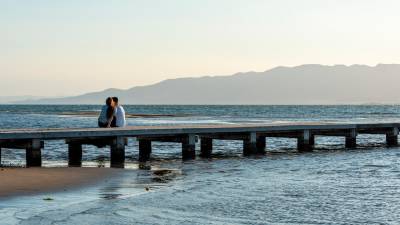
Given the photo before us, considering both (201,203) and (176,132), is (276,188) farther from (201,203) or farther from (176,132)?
(176,132)

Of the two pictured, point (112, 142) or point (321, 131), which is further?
point (321, 131)

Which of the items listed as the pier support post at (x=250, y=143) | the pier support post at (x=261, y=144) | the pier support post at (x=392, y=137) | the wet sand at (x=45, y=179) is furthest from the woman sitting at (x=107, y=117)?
the pier support post at (x=392, y=137)

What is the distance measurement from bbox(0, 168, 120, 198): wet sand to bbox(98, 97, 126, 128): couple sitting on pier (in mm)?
4707

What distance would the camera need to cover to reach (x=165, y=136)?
32188mm

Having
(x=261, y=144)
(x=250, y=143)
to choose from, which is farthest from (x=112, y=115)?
(x=261, y=144)

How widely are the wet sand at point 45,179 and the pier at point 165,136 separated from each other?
2.35 m

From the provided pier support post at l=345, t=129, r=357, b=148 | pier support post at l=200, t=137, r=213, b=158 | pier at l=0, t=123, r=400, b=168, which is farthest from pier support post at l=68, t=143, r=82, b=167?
pier support post at l=345, t=129, r=357, b=148

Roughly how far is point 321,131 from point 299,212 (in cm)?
2136

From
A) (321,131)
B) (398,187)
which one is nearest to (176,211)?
(398,187)

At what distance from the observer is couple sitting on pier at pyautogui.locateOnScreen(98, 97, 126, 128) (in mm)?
29747

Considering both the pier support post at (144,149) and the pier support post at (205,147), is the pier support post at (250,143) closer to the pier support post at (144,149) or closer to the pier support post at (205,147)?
the pier support post at (205,147)

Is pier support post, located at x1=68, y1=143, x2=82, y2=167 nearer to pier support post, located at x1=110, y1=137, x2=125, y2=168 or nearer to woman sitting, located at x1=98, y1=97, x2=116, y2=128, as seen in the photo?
woman sitting, located at x1=98, y1=97, x2=116, y2=128

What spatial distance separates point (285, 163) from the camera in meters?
31.2

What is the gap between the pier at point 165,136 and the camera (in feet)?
88.2
